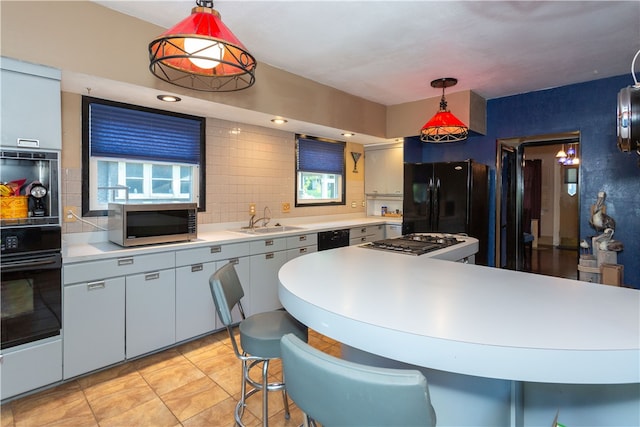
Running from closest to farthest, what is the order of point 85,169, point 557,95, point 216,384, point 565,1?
point 565,1 < point 216,384 < point 85,169 < point 557,95

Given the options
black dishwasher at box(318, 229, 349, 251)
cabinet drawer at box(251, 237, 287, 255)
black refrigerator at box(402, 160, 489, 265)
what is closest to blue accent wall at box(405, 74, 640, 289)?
black refrigerator at box(402, 160, 489, 265)

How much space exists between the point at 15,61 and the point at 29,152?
0.54 metres

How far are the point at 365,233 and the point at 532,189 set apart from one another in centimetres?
517

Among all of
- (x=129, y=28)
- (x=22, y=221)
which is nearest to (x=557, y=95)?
(x=129, y=28)

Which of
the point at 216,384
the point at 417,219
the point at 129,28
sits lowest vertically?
the point at 216,384

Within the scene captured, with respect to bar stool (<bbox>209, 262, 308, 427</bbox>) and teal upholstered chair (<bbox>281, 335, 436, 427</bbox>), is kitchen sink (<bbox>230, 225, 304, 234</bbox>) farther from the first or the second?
teal upholstered chair (<bbox>281, 335, 436, 427</bbox>)

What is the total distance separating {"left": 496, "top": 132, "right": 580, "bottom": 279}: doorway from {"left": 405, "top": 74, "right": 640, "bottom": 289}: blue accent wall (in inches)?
9.6

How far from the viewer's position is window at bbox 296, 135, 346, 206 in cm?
450

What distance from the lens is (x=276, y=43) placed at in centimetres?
275

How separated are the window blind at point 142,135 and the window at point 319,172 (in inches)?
57.9

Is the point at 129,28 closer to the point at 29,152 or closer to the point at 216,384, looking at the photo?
the point at 29,152

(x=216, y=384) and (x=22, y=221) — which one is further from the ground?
(x=22, y=221)

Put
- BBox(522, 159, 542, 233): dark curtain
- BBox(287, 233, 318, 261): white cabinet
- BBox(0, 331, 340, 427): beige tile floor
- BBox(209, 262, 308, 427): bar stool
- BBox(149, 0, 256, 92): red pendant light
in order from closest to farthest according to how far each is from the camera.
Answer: BBox(149, 0, 256, 92): red pendant light < BBox(209, 262, 308, 427): bar stool < BBox(0, 331, 340, 427): beige tile floor < BBox(287, 233, 318, 261): white cabinet < BBox(522, 159, 542, 233): dark curtain

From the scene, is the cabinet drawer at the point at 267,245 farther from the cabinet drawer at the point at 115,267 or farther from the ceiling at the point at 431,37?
the ceiling at the point at 431,37
